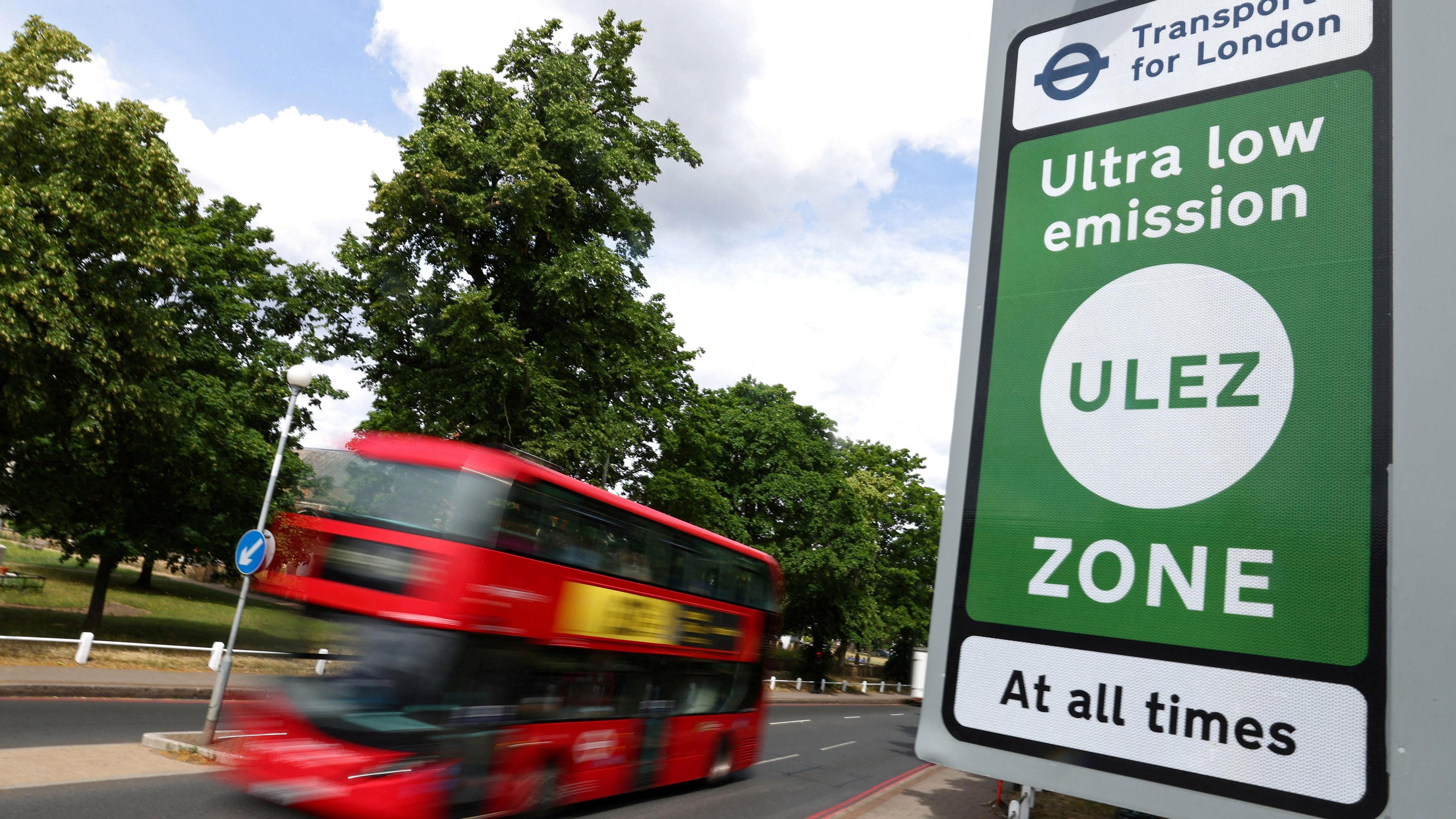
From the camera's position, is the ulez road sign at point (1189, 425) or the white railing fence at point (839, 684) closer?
the ulez road sign at point (1189, 425)

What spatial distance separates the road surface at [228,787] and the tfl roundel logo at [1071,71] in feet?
20.9

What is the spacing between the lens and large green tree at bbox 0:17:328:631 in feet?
45.4

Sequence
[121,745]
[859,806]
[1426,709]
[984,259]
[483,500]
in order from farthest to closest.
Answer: [859,806] < [121,745] < [483,500] < [984,259] < [1426,709]

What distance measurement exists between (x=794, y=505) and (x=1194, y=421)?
1395 inches

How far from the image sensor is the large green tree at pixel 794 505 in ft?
116

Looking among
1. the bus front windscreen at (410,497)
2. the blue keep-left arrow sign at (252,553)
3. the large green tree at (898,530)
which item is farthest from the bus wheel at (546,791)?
the large green tree at (898,530)

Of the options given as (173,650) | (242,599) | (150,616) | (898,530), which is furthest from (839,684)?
(242,599)

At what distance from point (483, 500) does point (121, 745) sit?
6015 mm

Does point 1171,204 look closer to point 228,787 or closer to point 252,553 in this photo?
point 228,787

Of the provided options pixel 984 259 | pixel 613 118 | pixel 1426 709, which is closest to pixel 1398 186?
pixel 984 259

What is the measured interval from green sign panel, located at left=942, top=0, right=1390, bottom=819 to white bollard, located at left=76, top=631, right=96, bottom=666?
18746mm

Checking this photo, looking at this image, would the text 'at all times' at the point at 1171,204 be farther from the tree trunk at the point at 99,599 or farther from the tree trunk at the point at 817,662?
the tree trunk at the point at 817,662

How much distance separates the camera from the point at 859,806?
1258 centimetres

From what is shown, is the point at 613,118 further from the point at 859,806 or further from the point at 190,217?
the point at 859,806
